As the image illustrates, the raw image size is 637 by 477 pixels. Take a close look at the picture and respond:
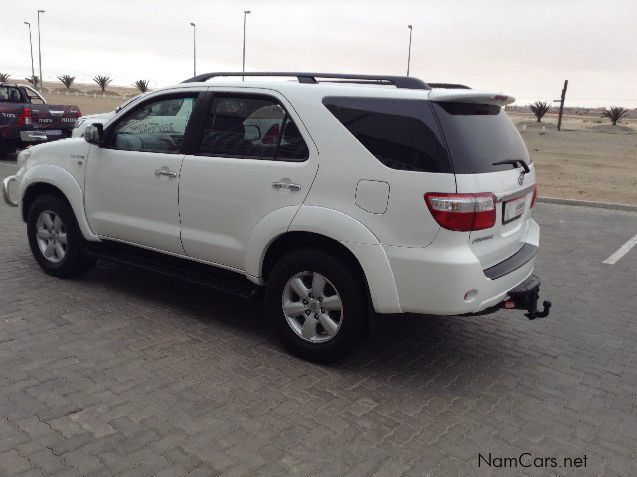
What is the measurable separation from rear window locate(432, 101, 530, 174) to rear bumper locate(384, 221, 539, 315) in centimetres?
47

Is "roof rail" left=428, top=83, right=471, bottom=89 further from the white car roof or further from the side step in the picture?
the side step

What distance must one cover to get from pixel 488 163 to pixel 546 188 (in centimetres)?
1096

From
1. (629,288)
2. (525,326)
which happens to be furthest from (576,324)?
(629,288)

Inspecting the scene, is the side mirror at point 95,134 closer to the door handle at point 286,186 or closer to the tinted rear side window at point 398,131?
the door handle at point 286,186

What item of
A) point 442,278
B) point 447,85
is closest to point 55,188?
point 447,85

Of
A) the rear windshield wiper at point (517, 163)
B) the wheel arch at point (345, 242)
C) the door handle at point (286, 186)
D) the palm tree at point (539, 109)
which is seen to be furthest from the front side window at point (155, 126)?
the palm tree at point (539, 109)

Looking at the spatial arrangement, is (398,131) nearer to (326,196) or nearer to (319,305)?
(326,196)

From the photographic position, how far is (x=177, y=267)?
4676 millimetres

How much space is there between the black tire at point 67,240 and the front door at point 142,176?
30 cm

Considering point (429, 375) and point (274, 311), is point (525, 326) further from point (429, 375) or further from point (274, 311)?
point (274, 311)

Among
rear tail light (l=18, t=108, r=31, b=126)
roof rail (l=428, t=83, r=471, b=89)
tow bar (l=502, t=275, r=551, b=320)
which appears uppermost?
roof rail (l=428, t=83, r=471, b=89)

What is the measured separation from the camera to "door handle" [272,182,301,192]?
3.88 meters

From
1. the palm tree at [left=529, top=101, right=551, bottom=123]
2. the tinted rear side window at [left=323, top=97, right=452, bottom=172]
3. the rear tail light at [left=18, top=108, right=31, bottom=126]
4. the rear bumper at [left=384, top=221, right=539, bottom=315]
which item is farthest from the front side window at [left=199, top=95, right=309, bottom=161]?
the palm tree at [left=529, top=101, right=551, bottom=123]

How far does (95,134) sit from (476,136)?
3.14 metres
